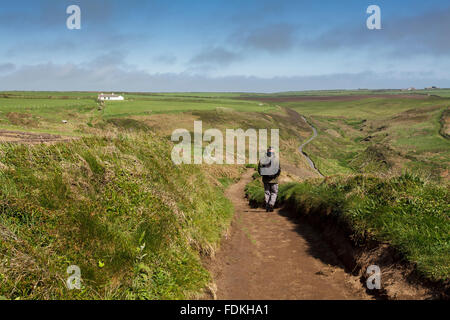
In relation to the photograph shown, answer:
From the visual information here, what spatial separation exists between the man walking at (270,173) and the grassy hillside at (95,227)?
5.38 m

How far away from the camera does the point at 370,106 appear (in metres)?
148

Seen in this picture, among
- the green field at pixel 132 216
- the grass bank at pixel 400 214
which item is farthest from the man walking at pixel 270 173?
the grass bank at pixel 400 214

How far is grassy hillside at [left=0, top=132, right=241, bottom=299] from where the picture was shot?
459 centimetres

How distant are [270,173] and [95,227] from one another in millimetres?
8911

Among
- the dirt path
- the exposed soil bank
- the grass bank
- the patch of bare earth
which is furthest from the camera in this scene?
the patch of bare earth

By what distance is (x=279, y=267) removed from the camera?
750 centimetres

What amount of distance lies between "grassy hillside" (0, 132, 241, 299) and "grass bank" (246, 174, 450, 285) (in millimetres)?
3469

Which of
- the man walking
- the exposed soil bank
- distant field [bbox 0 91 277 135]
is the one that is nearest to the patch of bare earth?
distant field [bbox 0 91 277 135]

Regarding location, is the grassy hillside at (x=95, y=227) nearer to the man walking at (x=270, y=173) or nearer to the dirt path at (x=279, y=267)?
the dirt path at (x=279, y=267)

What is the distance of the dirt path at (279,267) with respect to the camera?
247 inches

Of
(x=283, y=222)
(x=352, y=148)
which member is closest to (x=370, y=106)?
(x=352, y=148)

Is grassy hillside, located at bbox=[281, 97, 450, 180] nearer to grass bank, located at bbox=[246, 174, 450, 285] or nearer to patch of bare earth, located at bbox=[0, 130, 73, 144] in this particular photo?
grass bank, located at bbox=[246, 174, 450, 285]

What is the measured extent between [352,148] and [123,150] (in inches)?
2696
